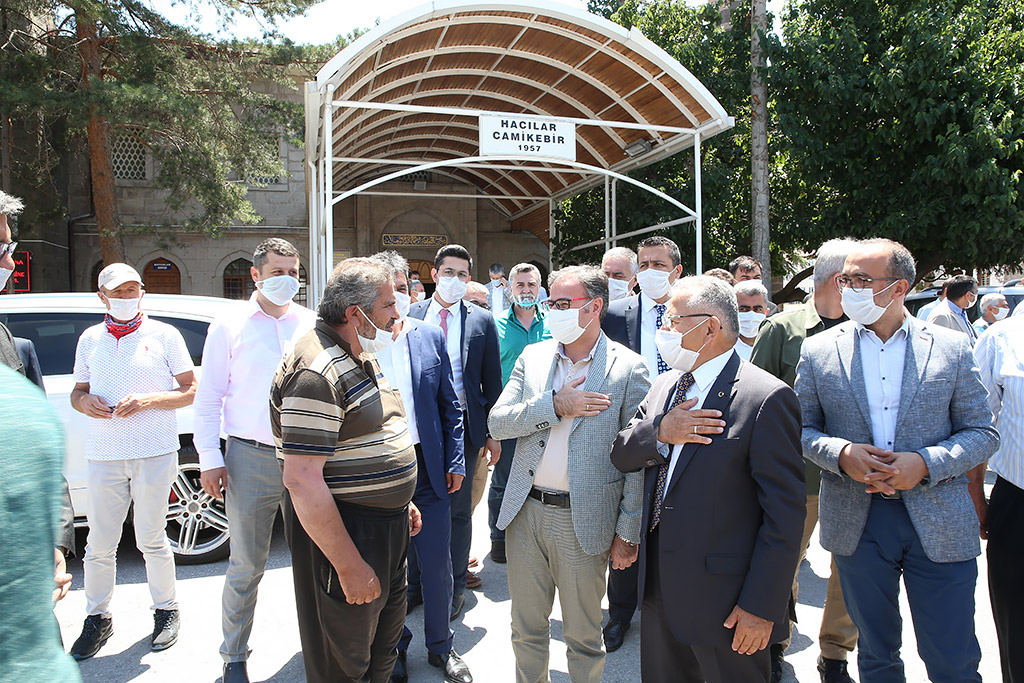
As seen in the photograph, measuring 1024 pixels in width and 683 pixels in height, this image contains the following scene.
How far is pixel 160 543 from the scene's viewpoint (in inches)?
158

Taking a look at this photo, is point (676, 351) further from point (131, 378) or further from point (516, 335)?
point (516, 335)

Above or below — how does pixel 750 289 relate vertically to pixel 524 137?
below

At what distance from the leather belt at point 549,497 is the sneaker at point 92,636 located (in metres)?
2.71

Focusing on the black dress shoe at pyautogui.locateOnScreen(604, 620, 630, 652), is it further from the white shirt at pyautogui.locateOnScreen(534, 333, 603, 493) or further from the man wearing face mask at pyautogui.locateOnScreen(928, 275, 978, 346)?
the man wearing face mask at pyautogui.locateOnScreen(928, 275, 978, 346)

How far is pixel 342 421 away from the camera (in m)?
2.42

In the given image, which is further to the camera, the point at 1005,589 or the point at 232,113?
the point at 232,113

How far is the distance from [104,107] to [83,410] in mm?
11312

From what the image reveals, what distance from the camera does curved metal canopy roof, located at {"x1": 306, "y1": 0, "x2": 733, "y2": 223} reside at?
936cm

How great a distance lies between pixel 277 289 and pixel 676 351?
2222 mm

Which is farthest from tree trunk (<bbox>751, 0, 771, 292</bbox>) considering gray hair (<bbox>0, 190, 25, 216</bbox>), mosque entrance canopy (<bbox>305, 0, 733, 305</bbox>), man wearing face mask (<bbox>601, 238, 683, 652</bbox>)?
gray hair (<bbox>0, 190, 25, 216</bbox>)

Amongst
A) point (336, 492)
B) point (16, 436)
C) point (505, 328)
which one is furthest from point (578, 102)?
point (16, 436)

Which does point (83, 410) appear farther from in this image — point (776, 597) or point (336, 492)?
point (776, 597)

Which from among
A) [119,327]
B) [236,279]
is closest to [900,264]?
[119,327]

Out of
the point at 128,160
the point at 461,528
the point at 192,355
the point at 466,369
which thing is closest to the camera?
the point at 461,528
